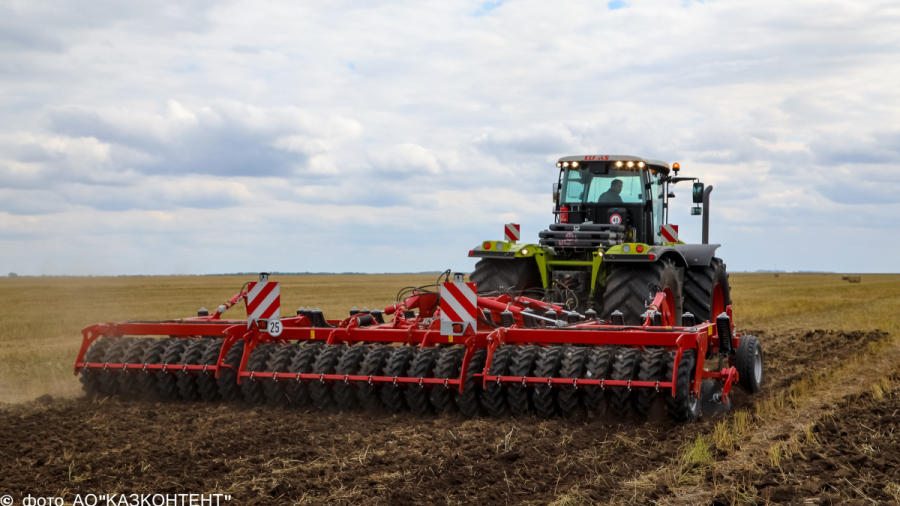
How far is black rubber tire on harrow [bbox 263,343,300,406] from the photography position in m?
7.67

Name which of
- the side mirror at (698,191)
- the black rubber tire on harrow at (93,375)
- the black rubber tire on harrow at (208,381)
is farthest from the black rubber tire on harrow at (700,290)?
the black rubber tire on harrow at (93,375)

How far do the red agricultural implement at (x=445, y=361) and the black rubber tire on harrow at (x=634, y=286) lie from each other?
258mm

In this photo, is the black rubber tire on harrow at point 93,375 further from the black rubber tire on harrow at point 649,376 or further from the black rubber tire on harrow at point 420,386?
the black rubber tire on harrow at point 649,376

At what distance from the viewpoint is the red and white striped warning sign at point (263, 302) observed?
820 centimetres

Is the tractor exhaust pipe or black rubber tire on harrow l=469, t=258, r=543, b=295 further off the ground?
the tractor exhaust pipe

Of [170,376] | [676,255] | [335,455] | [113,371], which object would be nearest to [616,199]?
[676,255]

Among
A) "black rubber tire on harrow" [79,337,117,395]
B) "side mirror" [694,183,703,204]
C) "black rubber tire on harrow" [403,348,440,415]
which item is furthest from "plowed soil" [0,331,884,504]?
"side mirror" [694,183,703,204]

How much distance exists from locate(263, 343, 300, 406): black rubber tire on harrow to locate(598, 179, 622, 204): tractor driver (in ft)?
15.6

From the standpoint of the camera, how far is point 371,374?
7457 millimetres

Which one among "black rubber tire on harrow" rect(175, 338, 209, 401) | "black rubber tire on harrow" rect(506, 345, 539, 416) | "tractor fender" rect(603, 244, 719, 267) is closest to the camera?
"black rubber tire on harrow" rect(506, 345, 539, 416)

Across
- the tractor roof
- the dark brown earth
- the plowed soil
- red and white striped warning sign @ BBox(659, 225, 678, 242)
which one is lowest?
the plowed soil

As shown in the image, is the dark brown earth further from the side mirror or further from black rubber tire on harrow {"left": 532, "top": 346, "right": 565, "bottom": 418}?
the side mirror

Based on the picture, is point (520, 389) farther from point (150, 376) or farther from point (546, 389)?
point (150, 376)

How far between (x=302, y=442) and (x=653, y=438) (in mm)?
2653
